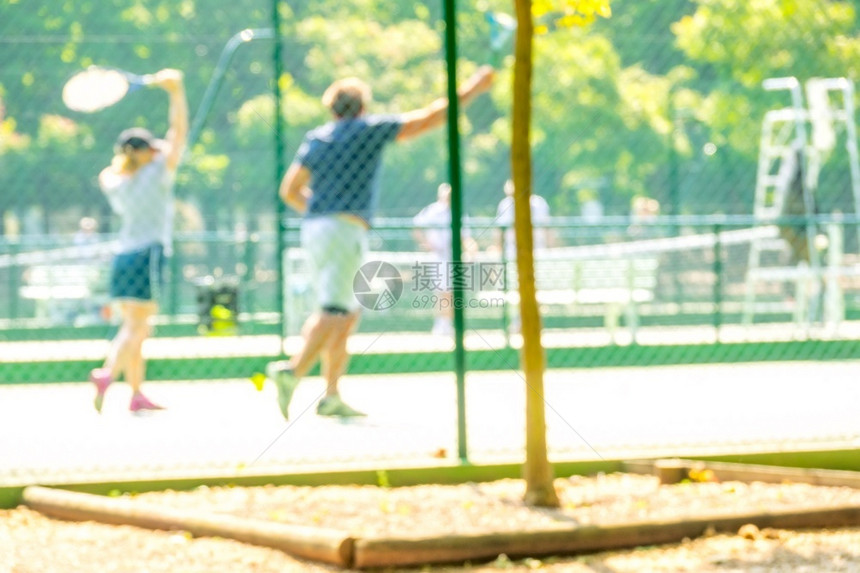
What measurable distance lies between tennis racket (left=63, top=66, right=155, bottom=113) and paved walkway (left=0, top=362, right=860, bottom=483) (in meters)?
1.80

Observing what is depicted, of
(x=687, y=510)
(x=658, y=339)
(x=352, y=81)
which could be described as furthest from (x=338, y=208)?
(x=658, y=339)

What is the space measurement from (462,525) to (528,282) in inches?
33.1

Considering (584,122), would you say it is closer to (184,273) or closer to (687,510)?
(184,273)

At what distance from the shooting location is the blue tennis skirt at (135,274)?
773cm

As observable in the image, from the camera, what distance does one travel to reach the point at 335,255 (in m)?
7.00

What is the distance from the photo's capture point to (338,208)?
6.98m

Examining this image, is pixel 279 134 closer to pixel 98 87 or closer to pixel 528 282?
pixel 98 87

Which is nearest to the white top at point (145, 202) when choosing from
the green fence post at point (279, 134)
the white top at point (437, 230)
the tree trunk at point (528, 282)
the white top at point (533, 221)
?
the green fence post at point (279, 134)

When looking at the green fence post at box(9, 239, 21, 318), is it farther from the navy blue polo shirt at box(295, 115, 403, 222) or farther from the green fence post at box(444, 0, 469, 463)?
the green fence post at box(444, 0, 469, 463)

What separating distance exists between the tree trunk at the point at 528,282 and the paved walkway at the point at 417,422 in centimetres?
64

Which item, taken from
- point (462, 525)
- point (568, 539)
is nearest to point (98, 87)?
point (462, 525)

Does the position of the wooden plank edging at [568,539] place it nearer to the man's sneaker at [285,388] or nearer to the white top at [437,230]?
the man's sneaker at [285,388]

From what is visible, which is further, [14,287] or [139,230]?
[14,287]

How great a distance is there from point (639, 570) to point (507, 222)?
7006mm
